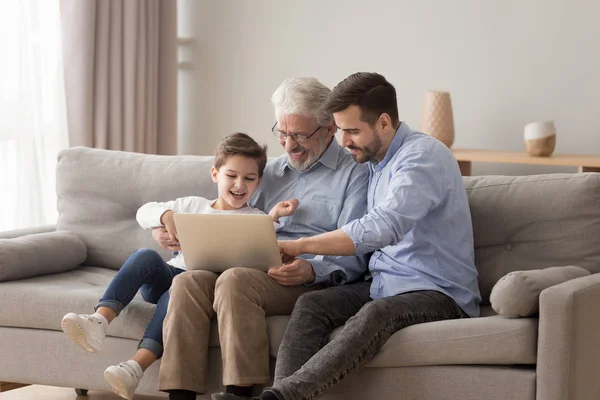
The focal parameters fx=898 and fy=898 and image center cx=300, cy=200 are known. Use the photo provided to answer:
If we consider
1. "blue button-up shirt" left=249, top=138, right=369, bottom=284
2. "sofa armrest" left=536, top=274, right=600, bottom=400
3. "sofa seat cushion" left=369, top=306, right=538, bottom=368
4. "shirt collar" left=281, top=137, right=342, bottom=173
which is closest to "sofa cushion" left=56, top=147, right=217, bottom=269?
"blue button-up shirt" left=249, top=138, right=369, bottom=284

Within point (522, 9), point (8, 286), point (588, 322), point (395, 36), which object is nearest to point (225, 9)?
point (395, 36)

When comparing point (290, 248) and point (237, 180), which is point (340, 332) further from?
point (237, 180)

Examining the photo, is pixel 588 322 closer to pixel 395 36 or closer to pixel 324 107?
pixel 324 107

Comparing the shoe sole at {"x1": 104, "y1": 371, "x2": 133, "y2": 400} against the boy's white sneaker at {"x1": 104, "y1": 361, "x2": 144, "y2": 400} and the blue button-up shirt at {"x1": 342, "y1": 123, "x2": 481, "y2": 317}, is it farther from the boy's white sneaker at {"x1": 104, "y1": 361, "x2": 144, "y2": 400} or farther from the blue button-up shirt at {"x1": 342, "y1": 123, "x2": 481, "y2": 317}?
the blue button-up shirt at {"x1": 342, "y1": 123, "x2": 481, "y2": 317}

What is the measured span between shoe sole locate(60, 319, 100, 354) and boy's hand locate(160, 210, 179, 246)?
48 centimetres

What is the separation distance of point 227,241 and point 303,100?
543 mm

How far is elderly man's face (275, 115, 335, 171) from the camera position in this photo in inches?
111

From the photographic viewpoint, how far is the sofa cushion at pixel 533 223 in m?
2.65

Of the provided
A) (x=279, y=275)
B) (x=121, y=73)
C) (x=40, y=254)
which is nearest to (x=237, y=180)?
(x=279, y=275)

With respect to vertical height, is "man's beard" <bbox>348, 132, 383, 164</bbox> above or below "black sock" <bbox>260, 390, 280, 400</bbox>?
Answer: above

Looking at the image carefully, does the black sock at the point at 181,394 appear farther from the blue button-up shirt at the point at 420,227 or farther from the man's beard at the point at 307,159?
the man's beard at the point at 307,159

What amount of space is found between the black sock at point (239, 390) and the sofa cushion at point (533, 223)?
80cm

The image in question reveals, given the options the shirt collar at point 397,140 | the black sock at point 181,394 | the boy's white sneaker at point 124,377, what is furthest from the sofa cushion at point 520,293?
the boy's white sneaker at point 124,377

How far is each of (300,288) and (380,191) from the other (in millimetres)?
373
